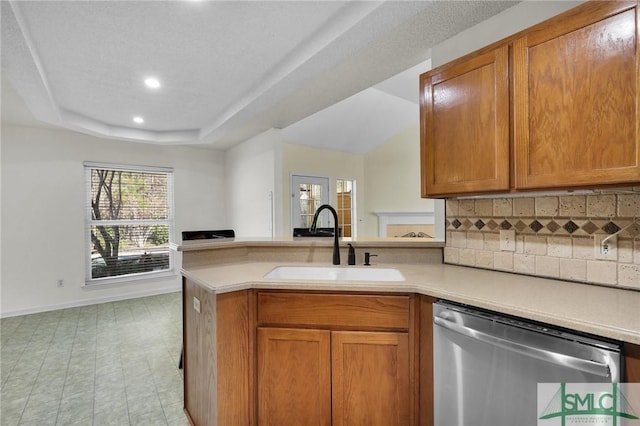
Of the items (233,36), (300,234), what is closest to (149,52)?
(233,36)

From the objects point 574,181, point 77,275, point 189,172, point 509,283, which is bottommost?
point 77,275

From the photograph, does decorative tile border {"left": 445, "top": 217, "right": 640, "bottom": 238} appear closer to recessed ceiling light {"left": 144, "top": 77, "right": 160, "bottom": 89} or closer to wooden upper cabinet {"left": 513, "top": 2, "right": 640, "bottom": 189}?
wooden upper cabinet {"left": 513, "top": 2, "right": 640, "bottom": 189}

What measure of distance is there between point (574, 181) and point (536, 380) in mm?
786

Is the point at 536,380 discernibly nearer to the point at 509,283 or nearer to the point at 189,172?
the point at 509,283

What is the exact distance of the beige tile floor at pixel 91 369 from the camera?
1.95m

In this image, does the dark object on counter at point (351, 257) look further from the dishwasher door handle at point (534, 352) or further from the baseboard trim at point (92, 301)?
the baseboard trim at point (92, 301)

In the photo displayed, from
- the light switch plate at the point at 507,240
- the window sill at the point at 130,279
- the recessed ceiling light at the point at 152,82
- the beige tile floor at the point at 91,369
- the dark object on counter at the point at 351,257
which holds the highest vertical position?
the recessed ceiling light at the point at 152,82

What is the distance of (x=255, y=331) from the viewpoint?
157 centimetres

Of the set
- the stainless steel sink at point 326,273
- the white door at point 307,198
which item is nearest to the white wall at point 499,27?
the stainless steel sink at point 326,273

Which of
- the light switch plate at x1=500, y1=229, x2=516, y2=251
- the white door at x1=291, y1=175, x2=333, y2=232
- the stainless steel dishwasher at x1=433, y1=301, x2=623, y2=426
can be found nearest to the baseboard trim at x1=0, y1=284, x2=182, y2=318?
the white door at x1=291, y1=175, x2=333, y2=232

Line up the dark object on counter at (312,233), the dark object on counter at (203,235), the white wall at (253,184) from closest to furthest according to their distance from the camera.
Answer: the dark object on counter at (203,235)
the dark object on counter at (312,233)
the white wall at (253,184)

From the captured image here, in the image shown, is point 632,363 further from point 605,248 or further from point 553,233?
point 553,233

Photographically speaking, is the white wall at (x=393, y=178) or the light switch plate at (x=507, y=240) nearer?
the light switch plate at (x=507, y=240)

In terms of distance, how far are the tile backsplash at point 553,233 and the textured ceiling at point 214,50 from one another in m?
1.13
